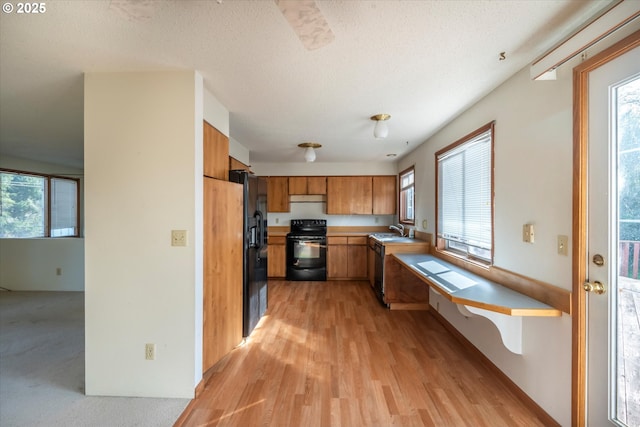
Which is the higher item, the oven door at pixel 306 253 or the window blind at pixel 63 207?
the window blind at pixel 63 207

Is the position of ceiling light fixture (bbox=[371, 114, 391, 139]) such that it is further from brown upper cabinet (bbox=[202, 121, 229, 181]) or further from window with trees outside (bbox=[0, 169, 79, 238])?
window with trees outside (bbox=[0, 169, 79, 238])

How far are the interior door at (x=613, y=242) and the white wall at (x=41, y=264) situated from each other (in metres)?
6.28

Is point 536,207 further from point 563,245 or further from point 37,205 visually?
point 37,205

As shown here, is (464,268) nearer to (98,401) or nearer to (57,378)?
(98,401)

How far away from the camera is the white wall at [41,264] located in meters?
4.18

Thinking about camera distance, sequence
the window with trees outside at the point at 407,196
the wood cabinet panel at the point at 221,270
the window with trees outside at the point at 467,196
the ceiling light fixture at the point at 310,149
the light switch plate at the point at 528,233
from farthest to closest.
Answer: the window with trees outside at the point at 407,196
the ceiling light fixture at the point at 310,149
the window with trees outside at the point at 467,196
the wood cabinet panel at the point at 221,270
the light switch plate at the point at 528,233

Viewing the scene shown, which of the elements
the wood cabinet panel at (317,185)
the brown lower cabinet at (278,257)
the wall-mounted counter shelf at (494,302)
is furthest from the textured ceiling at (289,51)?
the brown lower cabinet at (278,257)

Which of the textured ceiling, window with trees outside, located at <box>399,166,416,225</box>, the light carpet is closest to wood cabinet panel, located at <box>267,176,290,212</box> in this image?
window with trees outside, located at <box>399,166,416,225</box>

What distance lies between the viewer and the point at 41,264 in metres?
4.24

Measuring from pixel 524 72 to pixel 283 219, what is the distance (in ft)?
14.6

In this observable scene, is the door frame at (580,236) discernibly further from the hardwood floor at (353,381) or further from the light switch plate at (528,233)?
the hardwood floor at (353,381)

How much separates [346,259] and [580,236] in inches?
145

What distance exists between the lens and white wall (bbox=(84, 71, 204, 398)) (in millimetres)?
1752

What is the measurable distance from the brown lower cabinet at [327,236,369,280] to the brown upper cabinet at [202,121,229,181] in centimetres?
281
